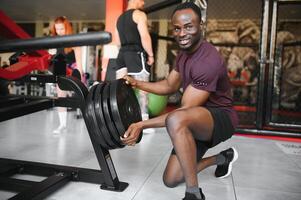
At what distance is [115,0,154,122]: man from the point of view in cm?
344

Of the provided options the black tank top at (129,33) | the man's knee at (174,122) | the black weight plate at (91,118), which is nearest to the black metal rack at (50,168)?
the black weight plate at (91,118)

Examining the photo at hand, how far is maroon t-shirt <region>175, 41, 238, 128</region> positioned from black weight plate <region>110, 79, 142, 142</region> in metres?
0.35

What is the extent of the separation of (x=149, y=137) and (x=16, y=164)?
1733mm

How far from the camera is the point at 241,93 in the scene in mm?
8789

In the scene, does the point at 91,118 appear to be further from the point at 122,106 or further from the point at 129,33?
the point at 129,33

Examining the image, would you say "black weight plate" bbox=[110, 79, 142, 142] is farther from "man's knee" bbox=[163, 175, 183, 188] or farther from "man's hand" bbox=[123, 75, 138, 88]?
"man's knee" bbox=[163, 175, 183, 188]

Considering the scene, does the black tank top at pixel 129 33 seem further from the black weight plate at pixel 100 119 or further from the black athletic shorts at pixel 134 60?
the black weight plate at pixel 100 119

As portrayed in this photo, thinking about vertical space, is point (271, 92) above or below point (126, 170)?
above

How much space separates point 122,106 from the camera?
5.53 feet

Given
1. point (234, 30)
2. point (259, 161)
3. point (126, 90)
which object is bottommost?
point (259, 161)

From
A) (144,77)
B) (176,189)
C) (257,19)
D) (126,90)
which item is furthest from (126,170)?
(257,19)

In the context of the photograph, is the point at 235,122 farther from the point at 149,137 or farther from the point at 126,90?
the point at 149,137

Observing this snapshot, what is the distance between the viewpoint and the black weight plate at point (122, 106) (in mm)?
1604

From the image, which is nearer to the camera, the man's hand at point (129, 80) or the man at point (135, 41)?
the man's hand at point (129, 80)
